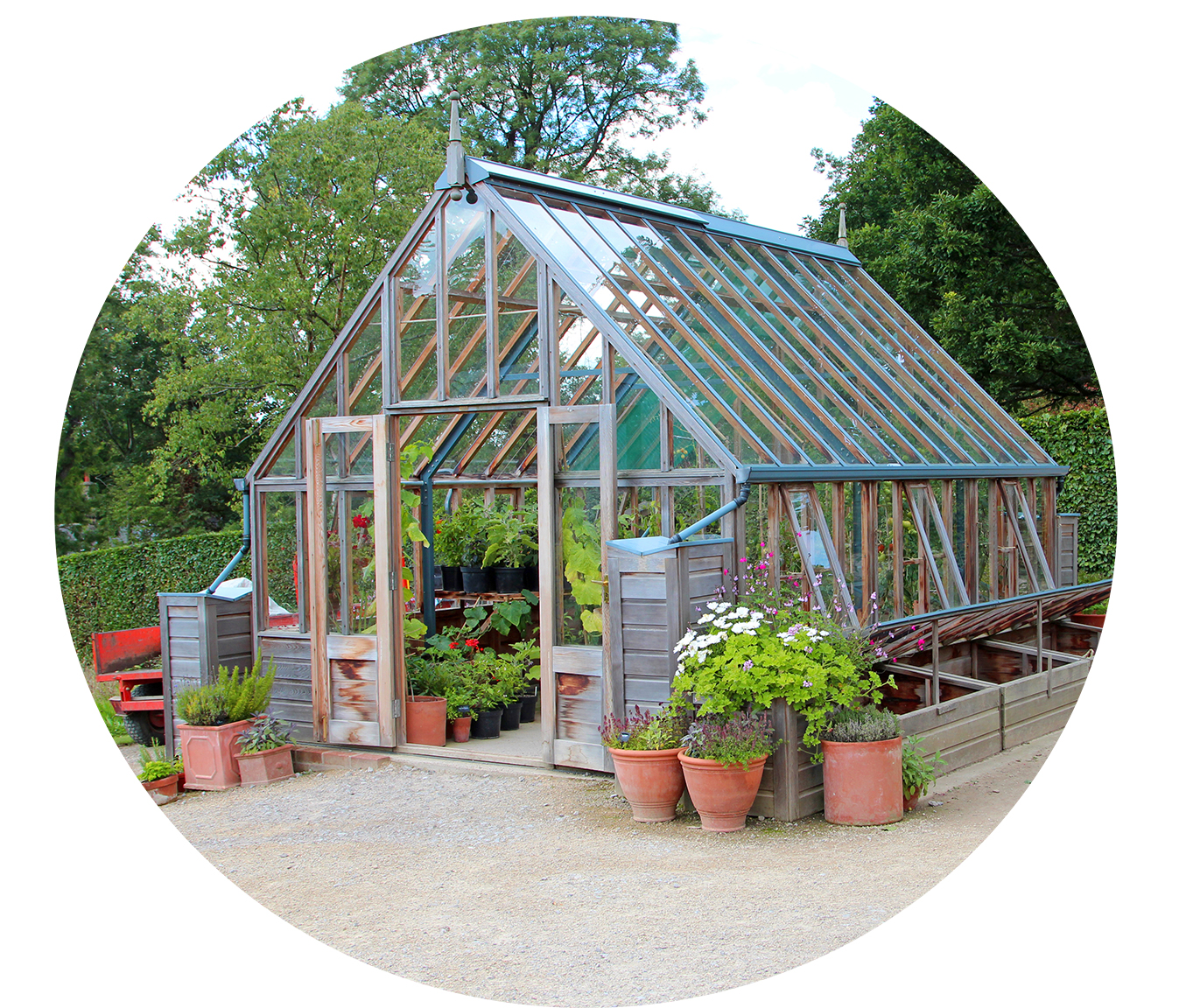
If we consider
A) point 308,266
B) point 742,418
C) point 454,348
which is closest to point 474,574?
point 454,348

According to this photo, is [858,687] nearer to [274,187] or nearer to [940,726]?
[940,726]

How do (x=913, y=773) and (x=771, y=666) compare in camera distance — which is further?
(x=913, y=773)

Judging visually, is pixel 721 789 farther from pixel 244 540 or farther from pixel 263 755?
pixel 244 540

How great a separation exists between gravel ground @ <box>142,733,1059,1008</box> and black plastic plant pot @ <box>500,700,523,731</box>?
1121 millimetres

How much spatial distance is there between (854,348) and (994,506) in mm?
1721

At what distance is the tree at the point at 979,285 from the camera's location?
1432 cm

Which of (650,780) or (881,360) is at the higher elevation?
(881,360)

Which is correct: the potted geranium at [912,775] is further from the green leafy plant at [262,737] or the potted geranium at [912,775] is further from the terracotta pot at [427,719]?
the green leafy plant at [262,737]

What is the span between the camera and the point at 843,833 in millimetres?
6062

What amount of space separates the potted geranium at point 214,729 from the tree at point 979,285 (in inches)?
401

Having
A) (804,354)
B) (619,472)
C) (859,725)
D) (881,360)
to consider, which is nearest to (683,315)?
(804,354)

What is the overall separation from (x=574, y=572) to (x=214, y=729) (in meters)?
2.65

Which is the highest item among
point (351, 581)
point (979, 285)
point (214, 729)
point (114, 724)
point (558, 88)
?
point (558, 88)

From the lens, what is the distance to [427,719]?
8.22m
